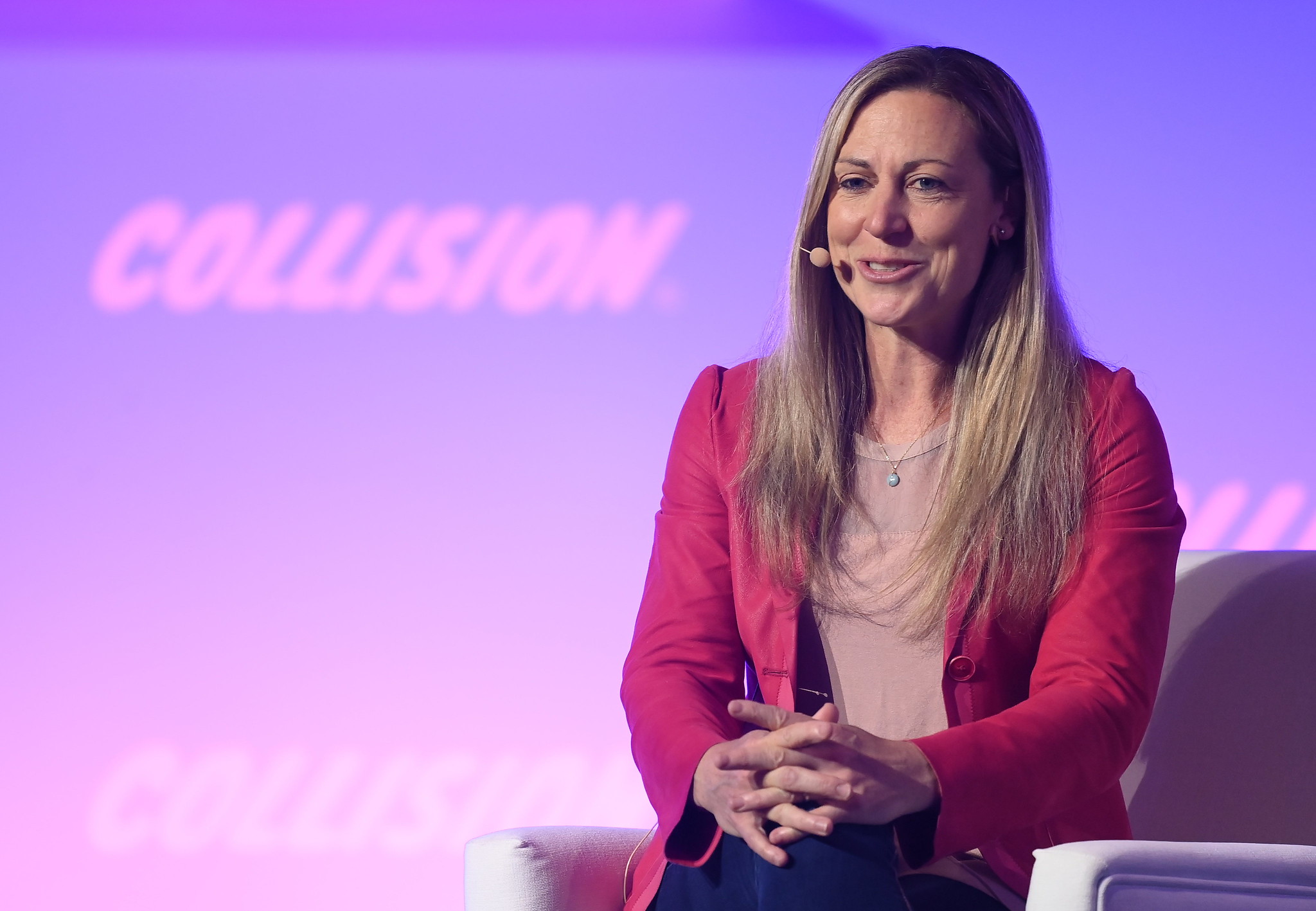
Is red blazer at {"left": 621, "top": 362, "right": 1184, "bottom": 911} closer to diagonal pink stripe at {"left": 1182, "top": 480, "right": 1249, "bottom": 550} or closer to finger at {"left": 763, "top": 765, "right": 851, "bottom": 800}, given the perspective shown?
finger at {"left": 763, "top": 765, "right": 851, "bottom": 800}

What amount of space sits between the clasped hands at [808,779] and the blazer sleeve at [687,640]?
Result: 0.32ft

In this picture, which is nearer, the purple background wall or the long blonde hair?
the long blonde hair

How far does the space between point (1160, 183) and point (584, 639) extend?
1340 mm

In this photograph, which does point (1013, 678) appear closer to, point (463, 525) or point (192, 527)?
point (463, 525)

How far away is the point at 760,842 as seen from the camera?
113 centimetres

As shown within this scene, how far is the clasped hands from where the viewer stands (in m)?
1.12

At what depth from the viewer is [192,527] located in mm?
2506

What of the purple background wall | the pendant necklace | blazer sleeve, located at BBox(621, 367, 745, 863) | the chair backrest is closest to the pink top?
the pendant necklace

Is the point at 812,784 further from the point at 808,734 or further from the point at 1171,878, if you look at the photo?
the point at 1171,878

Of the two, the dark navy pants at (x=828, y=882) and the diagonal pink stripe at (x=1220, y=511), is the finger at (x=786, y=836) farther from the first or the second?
the diagonal pink stripe at (x=1220, y=511)

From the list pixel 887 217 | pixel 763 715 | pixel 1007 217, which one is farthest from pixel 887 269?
pixel 763 715

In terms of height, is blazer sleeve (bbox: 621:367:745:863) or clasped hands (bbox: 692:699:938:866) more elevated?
blazer sleeve (bbox: 621:367:745:863)

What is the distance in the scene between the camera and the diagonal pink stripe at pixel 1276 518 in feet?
7.69

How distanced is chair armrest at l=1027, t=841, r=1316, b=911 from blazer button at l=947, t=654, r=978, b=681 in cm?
29
